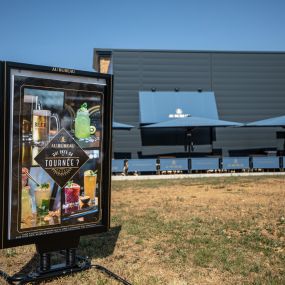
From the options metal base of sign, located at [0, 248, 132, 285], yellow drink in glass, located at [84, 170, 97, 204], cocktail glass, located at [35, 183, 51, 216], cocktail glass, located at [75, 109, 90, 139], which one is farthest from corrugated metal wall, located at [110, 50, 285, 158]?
cocktail glass, located at [35, 183, 51, 216]

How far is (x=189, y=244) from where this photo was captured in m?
6.51

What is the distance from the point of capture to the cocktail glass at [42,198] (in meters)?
4.37

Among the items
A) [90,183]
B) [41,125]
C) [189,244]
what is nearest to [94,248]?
[189,244]

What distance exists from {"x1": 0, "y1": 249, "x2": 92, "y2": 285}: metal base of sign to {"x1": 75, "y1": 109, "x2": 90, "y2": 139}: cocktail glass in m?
1.36

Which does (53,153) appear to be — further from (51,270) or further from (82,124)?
(51,270)

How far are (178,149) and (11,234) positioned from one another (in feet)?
71.9

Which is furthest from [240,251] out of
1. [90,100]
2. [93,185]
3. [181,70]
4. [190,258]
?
[181,70]

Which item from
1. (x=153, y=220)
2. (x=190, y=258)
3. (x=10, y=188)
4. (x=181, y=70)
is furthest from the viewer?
(x=181, y=70)

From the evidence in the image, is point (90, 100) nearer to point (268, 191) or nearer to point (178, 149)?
point (268, 191)

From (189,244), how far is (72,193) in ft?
8.52

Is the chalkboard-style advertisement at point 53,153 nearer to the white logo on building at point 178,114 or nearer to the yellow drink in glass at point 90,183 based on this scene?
the yellow drink in glass at point 90,183

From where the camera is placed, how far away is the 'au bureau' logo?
439cm

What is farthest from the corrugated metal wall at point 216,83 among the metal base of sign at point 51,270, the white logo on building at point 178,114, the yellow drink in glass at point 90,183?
the yellow drink in glass at point 90,183

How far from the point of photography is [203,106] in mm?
26172
